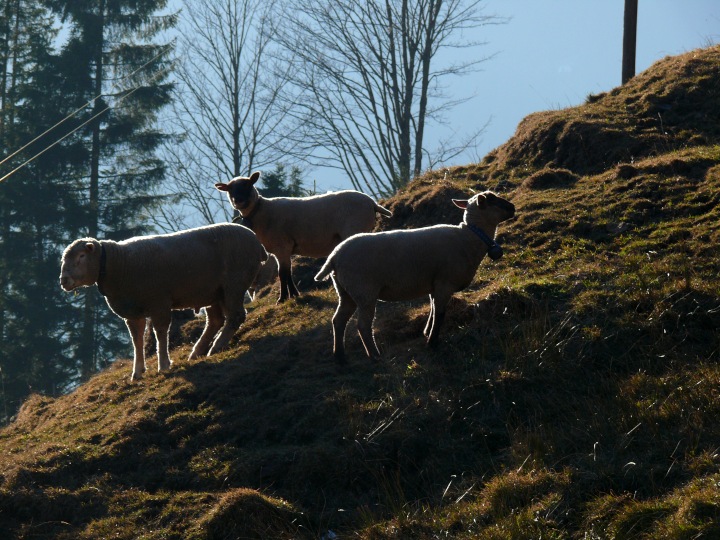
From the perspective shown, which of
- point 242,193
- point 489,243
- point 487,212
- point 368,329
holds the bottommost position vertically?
point 368,329

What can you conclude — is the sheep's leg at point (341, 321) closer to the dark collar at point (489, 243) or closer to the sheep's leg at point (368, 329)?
the sheep's leg at point (368, 329)

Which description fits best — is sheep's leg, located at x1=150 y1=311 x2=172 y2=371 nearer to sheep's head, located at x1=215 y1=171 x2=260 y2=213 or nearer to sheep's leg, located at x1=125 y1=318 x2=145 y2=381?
sheep's leg, located at x1=125 y1=318 x2=145 y2=381

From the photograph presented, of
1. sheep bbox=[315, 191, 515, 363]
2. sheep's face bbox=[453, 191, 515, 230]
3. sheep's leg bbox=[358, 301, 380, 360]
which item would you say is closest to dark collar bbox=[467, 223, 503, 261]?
sheep bbox=[315, 191, 515, 363]

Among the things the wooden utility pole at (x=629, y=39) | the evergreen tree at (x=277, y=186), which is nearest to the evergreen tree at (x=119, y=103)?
the evergreen tree at (x=277, y=186)

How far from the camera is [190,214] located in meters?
45.7

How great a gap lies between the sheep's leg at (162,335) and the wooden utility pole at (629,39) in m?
11.9

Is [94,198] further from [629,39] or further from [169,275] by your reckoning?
[169,275]

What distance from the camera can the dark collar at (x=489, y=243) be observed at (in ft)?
39.1

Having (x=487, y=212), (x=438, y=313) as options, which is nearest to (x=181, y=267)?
(x=438, y=313)

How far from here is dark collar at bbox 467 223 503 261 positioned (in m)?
11.9

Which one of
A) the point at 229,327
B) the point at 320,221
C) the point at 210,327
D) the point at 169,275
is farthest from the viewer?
the point at 320,221

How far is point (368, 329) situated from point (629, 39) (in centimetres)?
1255

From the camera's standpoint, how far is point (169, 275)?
14.2 m

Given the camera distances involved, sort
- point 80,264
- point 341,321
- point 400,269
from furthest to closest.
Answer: point 80,264, point 341,321, point 400,269
